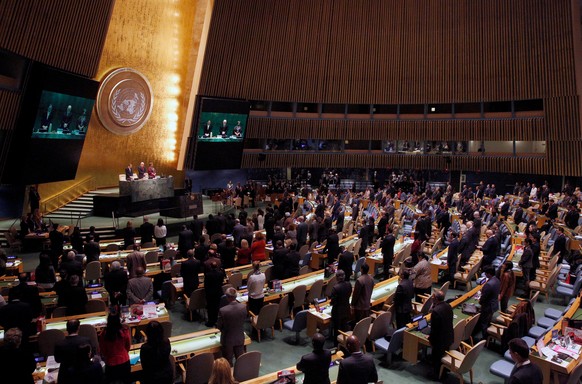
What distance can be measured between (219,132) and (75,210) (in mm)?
8185

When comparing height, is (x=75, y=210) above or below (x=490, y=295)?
above

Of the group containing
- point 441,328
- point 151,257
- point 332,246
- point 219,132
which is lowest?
point 441,328

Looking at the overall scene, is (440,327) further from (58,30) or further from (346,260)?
(58,30)

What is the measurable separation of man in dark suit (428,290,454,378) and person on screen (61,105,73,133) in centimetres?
1474

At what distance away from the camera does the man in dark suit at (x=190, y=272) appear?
896cm

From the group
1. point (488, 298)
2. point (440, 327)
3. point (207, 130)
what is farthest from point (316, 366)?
point (207, 130)

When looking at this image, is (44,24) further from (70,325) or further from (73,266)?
(70,325)

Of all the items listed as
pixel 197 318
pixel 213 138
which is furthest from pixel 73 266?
pixel 213 138

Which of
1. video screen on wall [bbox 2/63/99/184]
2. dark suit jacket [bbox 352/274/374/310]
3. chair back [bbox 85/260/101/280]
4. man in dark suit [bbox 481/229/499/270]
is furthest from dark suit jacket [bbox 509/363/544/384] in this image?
video screen on wall [bbox 2/63/99/184]

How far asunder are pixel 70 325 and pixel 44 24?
43.3 feet

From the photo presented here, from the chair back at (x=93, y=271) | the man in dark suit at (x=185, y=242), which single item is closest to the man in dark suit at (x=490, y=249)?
the man in dark suit at (x=185, y=242)

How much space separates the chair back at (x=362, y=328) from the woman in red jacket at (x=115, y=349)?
3.36 metres

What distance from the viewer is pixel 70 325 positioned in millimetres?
5250

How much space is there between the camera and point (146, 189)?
19203 millimetres
